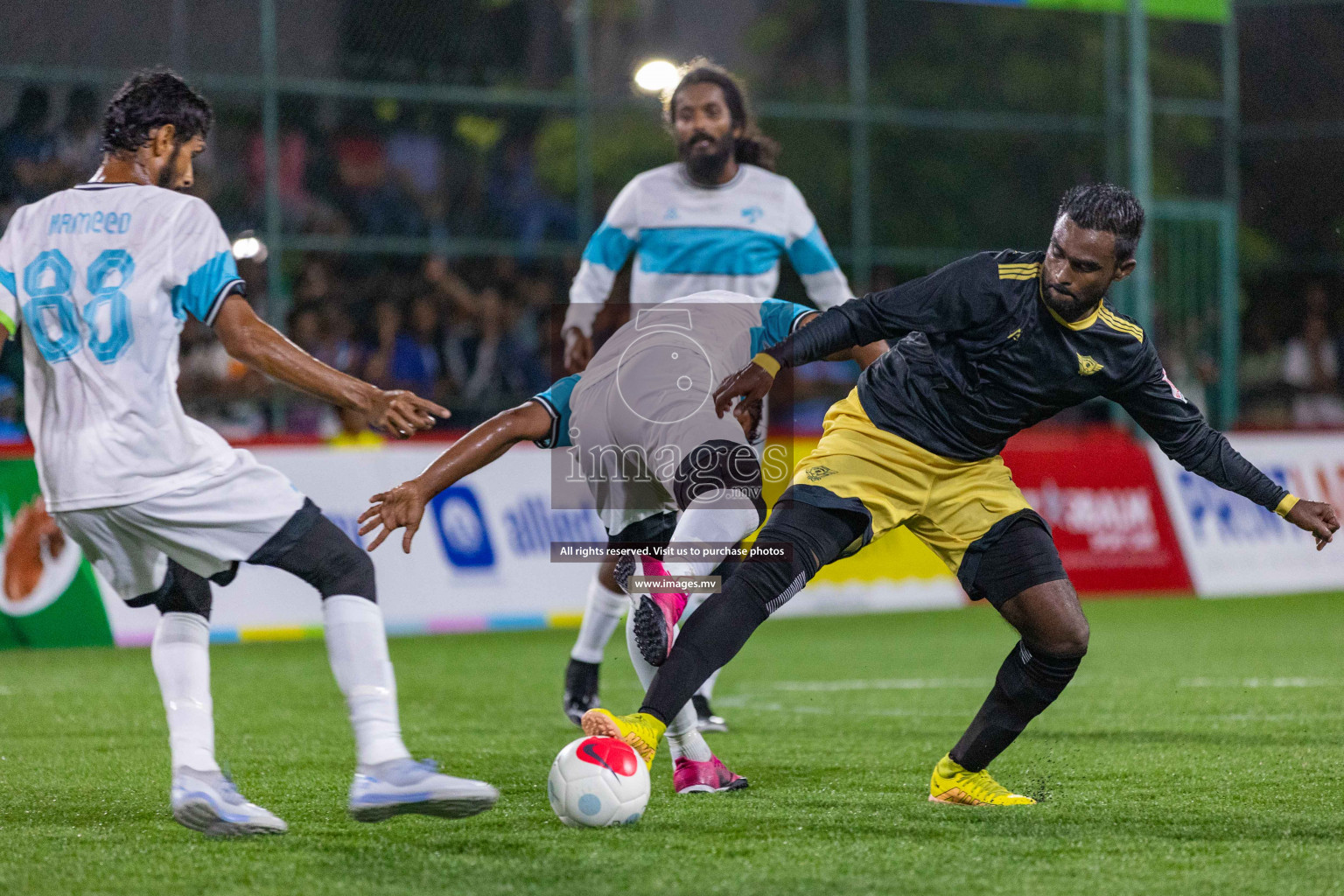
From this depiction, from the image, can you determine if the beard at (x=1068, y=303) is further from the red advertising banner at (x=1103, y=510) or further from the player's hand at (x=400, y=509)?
the red advertising banner at (x=1103, y=510)

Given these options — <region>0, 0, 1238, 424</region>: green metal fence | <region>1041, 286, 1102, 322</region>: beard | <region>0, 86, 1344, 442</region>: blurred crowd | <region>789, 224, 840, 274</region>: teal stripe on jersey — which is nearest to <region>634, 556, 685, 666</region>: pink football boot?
<region>1041, 286, 1102, 322</region>: beard

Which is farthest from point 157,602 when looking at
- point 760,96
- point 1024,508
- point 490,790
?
point 760,96

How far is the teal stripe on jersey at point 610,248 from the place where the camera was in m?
7.03

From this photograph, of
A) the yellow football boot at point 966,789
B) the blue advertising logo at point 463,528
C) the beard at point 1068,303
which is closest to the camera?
the beard at point 1068,303

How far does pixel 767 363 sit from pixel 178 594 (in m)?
1.79

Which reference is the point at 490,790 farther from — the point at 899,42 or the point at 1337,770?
the point at 899,42

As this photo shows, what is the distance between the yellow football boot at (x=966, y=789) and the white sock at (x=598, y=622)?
6.72 ft

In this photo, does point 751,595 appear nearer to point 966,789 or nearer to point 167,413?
point 966,789

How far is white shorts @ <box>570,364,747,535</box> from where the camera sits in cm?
511

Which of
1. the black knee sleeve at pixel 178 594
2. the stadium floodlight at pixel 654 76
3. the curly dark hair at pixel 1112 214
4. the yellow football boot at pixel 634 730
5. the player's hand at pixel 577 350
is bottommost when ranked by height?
the yellow football boot at pixel 634 730

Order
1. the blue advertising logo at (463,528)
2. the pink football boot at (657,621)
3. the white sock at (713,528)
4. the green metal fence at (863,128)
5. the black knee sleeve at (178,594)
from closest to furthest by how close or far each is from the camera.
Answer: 1. the black knee sleeve at (178,594)
2. the pink football boot at (657,621)
3. the white sock at (713,528)
4. the blue advertising logo at (463,528)
5. the green metal fence at (863,128)

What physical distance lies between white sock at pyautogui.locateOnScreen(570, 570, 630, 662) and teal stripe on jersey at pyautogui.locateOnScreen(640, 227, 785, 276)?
4.44 ft

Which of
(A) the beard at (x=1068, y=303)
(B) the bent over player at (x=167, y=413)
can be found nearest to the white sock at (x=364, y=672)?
(B) the bent over player at (x=167, y=413)

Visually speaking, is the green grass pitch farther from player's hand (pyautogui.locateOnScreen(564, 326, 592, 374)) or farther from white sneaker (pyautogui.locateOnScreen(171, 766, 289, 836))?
player's hand (pyautogui.locateOnScreen(564, 326, 592, 374))
